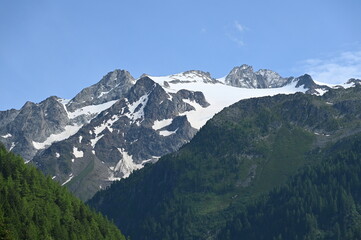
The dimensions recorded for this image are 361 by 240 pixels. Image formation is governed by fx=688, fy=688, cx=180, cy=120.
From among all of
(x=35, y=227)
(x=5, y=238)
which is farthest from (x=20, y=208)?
(x=5, y=238)

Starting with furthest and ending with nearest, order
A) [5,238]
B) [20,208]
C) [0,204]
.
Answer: [20,208] < [0,204] < [5,238]

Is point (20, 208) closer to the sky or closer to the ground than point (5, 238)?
closer to the sky

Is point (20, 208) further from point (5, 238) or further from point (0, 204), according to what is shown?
point (5, 238)

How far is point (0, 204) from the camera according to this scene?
182 m

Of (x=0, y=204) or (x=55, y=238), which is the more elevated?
(x=0, y=204)

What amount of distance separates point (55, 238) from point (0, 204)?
23565mm

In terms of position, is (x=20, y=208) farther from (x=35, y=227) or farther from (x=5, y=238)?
(x=5, y=238)

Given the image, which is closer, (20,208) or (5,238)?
(5,238)

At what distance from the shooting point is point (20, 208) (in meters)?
197

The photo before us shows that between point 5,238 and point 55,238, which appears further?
point 55,238

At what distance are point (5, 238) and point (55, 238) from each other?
3489 inches

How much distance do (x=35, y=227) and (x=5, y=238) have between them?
79.4 meters

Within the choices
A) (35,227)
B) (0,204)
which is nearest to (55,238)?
(35,227)

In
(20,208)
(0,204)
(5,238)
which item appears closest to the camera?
(5,238)
